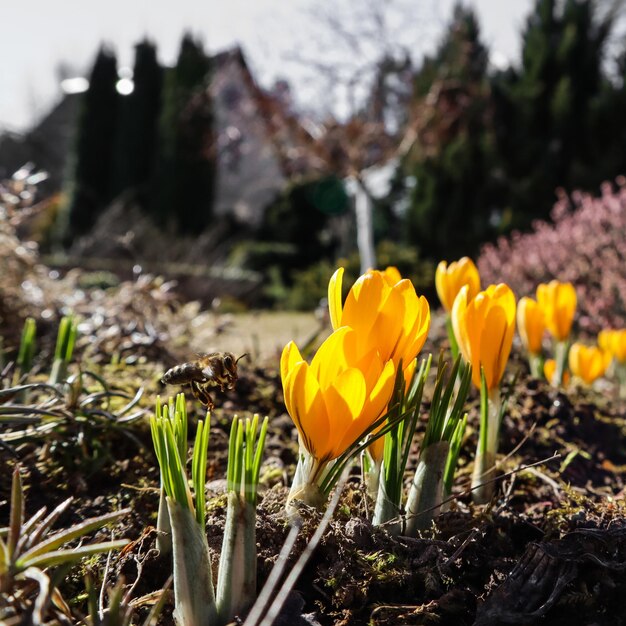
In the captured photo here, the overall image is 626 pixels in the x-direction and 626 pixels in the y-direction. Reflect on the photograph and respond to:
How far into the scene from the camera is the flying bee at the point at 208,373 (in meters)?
1.06

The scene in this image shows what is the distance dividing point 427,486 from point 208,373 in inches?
16.3

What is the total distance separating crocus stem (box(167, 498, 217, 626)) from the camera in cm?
87

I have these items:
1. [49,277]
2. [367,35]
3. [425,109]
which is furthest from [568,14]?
[49,277]

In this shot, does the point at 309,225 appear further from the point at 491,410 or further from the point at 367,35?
the point at 491,410

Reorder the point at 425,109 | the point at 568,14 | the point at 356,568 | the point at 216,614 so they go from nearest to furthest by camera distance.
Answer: the point at 216,614
the point at 356,568
the point at 425,109
the point at 568,14

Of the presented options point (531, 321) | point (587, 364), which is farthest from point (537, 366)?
point (587, 364)

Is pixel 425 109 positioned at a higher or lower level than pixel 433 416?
higher

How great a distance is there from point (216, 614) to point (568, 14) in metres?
14.2

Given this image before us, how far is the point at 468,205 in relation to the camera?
13.0m

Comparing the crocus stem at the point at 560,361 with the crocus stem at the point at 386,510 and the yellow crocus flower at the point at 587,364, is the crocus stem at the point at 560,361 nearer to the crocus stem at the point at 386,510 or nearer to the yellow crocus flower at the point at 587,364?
A: the yellow crocus flower at the point at 587,364

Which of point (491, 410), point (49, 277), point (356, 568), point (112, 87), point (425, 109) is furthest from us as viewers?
point (112, 87)

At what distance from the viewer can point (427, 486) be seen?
110 centimetres

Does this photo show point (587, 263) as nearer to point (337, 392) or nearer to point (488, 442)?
point (488, 442)

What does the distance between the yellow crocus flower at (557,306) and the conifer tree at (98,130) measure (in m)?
18.5
